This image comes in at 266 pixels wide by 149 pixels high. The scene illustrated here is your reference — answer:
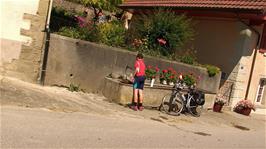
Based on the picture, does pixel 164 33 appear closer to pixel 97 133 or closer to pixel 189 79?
pixel 189 79

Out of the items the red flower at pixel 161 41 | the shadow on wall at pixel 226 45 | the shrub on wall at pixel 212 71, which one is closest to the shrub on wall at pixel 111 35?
the red flower at pixel 161 41

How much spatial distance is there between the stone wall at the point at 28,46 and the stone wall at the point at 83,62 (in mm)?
376

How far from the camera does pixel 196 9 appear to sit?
19.4 metres

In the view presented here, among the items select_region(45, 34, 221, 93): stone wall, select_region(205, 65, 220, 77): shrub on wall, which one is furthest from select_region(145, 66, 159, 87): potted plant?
select_region(205, 65, 220, 77): shrub on wall

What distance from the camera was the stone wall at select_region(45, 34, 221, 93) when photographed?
14.5 meters

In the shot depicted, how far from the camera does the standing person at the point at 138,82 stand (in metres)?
13.7

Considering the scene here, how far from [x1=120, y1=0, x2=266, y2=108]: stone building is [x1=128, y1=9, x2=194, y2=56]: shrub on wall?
6.55 ft

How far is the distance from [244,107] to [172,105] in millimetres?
4802

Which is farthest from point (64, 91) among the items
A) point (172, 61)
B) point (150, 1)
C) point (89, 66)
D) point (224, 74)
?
point (150, 1)

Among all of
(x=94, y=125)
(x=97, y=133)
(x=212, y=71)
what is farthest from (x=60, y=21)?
(x=97, y=133)

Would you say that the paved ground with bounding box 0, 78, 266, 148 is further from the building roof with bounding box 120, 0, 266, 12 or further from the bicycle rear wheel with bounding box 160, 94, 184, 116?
the building roof with bounding box 120, 0, 266, 12

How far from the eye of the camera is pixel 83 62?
582 inches

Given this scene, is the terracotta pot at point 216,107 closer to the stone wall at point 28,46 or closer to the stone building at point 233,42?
the stone building at point 233,42

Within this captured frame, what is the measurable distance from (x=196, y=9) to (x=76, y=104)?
867cm
